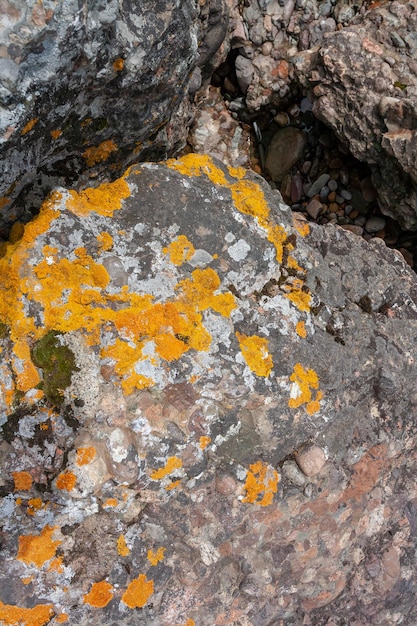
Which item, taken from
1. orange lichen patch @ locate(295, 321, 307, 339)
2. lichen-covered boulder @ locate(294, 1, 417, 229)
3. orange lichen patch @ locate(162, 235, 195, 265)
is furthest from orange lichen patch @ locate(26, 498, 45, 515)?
lichen-covered boulder @ locate(294, 1, 417, 229)

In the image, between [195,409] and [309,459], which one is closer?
[195,409]

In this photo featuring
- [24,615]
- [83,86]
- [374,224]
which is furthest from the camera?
[374,224]

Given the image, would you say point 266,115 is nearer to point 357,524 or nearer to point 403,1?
point 403,1

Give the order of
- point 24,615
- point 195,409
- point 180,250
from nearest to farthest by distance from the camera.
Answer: point 24,615 < point 195,409 < point 180,250

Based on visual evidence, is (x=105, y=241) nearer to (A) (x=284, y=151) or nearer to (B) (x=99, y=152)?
(B) (x=99, y=152)

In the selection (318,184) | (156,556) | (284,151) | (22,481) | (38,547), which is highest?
(284,151)

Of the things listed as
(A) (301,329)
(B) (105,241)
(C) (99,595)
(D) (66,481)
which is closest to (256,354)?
(A) (301,329)

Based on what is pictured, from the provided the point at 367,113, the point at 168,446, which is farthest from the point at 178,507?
the point at 367,113
